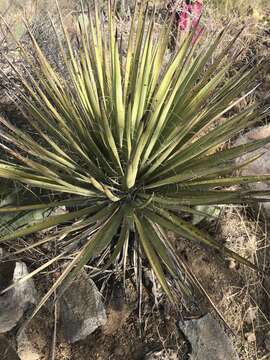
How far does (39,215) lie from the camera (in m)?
2.26

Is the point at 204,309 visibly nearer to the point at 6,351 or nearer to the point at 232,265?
the point at 232,265

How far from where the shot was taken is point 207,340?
2.06 meters

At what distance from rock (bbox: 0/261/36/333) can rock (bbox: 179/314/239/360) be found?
2.64ft

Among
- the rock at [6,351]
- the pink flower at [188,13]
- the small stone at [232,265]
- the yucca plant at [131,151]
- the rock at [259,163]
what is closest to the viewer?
the yucca plant at [131,151]

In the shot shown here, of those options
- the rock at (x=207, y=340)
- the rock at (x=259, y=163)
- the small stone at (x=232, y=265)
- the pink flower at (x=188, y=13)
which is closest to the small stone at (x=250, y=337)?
the rock at (x=207, y=340)

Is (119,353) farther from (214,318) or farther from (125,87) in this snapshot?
(125,87)

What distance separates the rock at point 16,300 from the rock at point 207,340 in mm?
806

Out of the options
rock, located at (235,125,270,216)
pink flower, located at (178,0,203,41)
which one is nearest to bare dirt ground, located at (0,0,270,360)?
rock, located at (235,125,270,216)

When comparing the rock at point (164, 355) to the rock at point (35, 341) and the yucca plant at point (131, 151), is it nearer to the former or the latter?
the yucca plant at point (131, 151)

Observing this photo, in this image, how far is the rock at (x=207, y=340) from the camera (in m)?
2.03

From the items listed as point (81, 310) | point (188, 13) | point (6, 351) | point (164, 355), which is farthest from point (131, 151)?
point (188, 13)

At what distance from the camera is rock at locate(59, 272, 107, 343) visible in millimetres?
2109

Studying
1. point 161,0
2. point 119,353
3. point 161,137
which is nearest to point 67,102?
point 161,137

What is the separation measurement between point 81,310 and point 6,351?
0.44m
